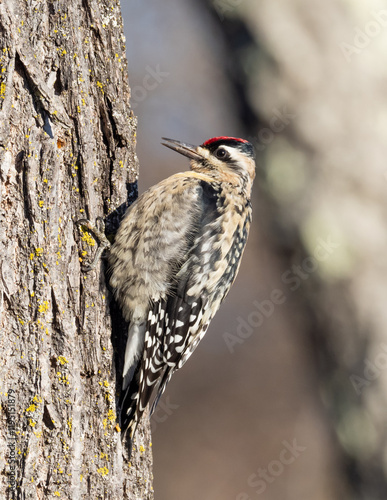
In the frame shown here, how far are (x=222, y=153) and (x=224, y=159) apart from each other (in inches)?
1.3

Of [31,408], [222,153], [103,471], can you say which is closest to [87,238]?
[31,408]

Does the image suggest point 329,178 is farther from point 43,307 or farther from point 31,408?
point 31,408

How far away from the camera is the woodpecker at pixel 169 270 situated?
265 cm

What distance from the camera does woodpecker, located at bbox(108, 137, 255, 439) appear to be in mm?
2646

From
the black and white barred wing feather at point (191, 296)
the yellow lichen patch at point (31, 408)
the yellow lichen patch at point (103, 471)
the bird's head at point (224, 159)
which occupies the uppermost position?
the bird's head at point (224, 159)

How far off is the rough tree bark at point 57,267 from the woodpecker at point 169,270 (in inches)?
5.2

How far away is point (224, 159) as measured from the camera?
133 inches

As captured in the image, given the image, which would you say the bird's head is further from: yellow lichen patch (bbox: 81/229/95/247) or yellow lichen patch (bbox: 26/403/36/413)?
yellow lichen patch (bbox: 26/403/36/413)

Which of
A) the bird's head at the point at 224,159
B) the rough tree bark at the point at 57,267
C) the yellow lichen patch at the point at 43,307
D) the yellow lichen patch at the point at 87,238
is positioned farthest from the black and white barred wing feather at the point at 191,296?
the yellow lichen patch at the point at 43,307

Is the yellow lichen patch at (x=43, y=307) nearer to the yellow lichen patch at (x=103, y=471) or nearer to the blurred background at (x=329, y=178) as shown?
the yellow lichen patch at (x=103, y=471)

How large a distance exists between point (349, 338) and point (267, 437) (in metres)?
4.00

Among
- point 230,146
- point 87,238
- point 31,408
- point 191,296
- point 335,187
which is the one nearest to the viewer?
point 31,408

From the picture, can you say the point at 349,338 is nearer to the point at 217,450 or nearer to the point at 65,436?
the point at 65,436

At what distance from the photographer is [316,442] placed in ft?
21.5
